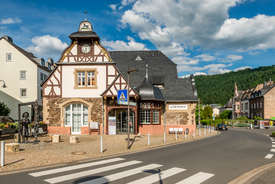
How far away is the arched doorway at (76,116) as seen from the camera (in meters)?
21.9

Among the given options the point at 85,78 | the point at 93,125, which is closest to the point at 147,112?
the point at 93,125

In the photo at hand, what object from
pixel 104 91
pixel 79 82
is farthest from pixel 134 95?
pixel 79 82

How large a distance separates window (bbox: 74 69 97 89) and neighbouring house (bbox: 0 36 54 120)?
18.1m

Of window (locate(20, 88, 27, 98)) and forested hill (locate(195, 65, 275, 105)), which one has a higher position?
forested hill (locate(195, 65, 275, 105))

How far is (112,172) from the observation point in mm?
7516

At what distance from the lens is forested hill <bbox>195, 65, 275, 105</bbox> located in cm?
12041

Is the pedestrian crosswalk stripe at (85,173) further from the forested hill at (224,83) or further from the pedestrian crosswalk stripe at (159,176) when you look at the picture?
the forested hill at (224,83)

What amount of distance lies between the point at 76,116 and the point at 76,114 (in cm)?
20

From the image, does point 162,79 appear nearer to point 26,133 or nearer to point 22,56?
point 26,133

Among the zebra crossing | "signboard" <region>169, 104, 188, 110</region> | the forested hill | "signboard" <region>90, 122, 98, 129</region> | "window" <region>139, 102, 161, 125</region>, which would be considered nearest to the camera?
the zebra crossing

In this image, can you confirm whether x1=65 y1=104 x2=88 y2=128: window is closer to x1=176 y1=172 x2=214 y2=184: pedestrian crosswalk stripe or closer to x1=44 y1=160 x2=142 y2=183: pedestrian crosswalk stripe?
x1=44 y1=160 x2=142 y2=183: pedestrian crosswalk stripe

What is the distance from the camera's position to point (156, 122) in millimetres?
23125

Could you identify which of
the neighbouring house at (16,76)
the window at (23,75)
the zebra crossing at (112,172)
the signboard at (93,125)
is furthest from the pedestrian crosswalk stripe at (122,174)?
the window at (23,75)

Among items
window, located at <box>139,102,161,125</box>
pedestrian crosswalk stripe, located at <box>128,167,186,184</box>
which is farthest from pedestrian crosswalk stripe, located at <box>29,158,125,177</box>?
window, located at <box>139,102,161,125</box>
